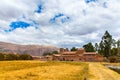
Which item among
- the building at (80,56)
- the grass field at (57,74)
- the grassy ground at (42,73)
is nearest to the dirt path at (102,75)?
the grass field at (57,74)

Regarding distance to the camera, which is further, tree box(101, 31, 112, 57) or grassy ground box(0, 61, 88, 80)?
tree box(101, 31, 112, 57)

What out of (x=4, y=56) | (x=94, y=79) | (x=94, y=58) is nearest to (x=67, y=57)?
(x=94, y=58)

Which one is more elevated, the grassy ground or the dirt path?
the grassy ground

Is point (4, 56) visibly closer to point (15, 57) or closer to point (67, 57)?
point (15, 57)

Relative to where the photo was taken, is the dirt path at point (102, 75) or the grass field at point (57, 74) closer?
the grass field at point (57, 74)

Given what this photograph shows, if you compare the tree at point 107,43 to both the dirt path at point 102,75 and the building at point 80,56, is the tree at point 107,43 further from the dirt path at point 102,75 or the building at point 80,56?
the dirt path at point 102,75

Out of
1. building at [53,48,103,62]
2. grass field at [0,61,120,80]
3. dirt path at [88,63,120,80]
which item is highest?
building at [53,48,103,62]

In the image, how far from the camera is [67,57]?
15162cm

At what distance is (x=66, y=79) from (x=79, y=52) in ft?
383

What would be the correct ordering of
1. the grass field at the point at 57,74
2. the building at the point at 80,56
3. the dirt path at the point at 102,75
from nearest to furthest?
the grass field at the point at 57,74 → the dirt path at the point at 102,75 → the building at the point at 80,56

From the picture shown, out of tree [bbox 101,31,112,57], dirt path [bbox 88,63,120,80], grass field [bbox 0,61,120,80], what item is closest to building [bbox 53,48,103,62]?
tree [bbox 101,31,112,57]

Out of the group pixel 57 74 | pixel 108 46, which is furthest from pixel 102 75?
pixel 108 46

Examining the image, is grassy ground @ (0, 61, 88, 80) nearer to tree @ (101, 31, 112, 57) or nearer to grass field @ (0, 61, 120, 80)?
grass field @ (0, 61, 120, 80)

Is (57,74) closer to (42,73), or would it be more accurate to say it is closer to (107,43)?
(42,73)
